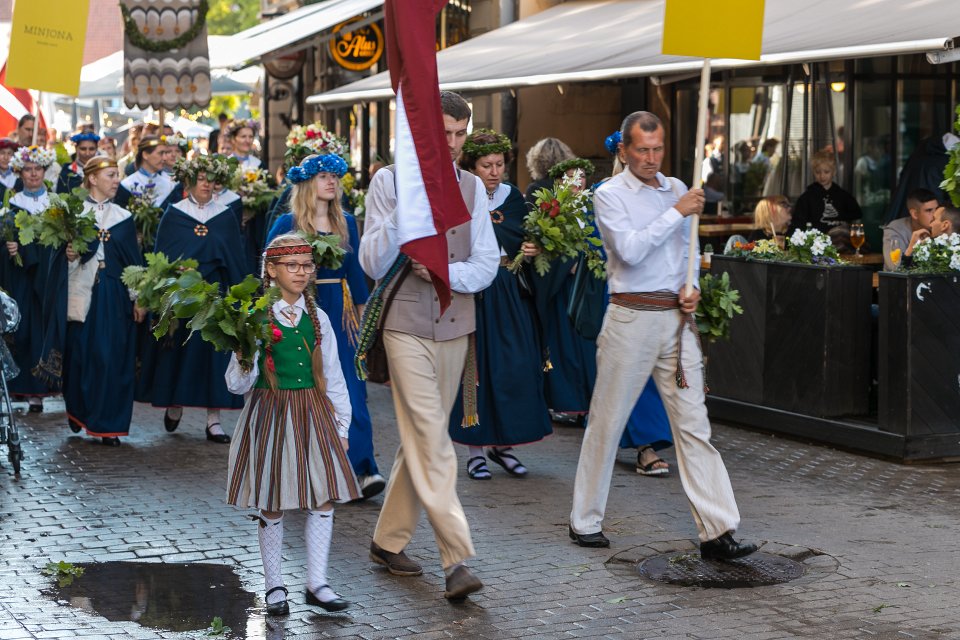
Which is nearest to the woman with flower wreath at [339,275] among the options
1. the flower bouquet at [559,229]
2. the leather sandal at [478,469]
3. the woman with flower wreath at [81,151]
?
the leather sandal at [478,469]

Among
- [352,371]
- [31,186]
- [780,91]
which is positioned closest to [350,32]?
[780,91]

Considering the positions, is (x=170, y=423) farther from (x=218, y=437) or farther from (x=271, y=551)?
(x=271, y=551)

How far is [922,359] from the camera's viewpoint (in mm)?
9242

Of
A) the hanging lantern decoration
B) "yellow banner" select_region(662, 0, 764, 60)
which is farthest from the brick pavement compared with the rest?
the hanging lantern decoration

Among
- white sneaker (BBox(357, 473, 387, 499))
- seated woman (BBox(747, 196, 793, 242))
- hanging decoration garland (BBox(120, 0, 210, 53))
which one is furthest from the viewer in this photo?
hanging decoration garland (BBox(120, 0, 210, 53))

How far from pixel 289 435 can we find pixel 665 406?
68.5 inches

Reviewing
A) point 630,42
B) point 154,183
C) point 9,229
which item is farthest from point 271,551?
point 630,42

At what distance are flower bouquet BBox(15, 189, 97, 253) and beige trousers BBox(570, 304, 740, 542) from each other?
4.66 m

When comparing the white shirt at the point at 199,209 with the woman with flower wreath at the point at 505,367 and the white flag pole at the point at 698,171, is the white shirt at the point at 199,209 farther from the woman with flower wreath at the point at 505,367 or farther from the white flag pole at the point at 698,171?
the white flag pole at the point at 698,171

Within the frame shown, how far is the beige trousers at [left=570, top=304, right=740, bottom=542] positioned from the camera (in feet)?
22.8

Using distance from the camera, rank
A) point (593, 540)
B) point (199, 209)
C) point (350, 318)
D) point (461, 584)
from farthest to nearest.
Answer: point (199, 209) → point (350, 318) → point (593, 540) → point (461, 584)

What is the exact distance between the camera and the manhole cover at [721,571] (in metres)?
6.66

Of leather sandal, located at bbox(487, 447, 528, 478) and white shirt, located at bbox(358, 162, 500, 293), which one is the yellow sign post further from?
leather sandal, located at bbox(487, 447, 528, 478)

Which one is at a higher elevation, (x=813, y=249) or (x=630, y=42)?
(x=630, y=42)
